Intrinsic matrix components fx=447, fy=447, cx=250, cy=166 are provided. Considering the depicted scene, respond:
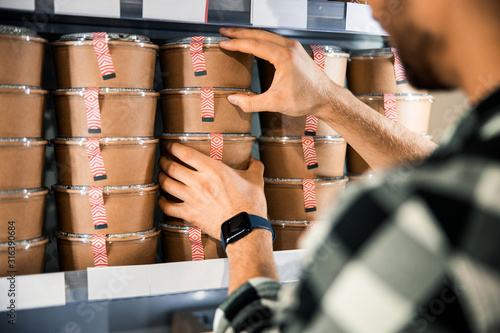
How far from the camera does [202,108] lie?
1.29 metres

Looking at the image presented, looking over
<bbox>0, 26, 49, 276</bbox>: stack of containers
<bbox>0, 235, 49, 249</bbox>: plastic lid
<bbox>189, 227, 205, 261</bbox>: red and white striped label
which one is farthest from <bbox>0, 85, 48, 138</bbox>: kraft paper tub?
<bbox>189, 227, 205, 261</bbox>: red and white striped label

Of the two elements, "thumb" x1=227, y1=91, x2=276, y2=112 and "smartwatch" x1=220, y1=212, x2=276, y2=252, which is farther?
"thumb" x1=227, y1=91, x2=276, y2=112

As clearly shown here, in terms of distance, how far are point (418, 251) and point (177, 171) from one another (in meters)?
0.96

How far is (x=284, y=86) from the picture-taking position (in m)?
1.25

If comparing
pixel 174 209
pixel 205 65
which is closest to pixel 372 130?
pixel 205 65

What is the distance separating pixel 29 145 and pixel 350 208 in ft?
3.28

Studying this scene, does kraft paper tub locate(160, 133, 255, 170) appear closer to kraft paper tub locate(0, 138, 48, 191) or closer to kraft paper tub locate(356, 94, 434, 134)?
kraft paper tub locate(0, 138, 48, 191)

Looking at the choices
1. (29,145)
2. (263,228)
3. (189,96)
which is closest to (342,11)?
(189,96)

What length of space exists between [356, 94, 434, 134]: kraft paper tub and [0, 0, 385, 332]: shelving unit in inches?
9.4

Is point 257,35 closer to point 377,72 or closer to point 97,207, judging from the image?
point 377,72

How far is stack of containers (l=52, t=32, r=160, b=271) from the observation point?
1185mm

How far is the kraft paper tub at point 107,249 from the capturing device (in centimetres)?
124

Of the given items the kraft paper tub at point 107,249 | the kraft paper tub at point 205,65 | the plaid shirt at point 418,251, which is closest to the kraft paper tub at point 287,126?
the kraft paper tub at point 205,65

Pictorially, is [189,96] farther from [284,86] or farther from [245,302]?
[245,302]
